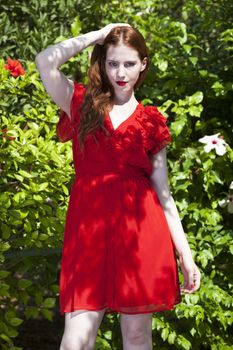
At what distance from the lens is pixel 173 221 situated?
12.3 feet

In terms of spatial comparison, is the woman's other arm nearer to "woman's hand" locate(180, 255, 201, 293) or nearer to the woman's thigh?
"woman's hand" locate(180, 255, 201, 293)

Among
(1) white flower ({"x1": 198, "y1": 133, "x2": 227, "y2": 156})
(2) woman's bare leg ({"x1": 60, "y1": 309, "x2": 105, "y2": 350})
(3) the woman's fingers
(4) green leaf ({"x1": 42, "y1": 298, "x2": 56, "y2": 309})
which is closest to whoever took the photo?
(2) woman's bare leg ({"x1": 60, "y1": 309, "x2": 105, "y2": 350})

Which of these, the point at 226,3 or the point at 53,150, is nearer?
the point at 53,150

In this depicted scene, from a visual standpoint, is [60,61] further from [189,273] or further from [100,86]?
[189,273]

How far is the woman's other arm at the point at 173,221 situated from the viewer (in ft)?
12.2

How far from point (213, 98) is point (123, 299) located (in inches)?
104

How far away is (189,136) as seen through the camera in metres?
5.92

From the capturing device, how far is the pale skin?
3.67 m

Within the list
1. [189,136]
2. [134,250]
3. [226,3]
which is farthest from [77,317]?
[226,3]

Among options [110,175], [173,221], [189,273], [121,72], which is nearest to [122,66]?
[121,72]

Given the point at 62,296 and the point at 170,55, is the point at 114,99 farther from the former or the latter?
the point at 170,55

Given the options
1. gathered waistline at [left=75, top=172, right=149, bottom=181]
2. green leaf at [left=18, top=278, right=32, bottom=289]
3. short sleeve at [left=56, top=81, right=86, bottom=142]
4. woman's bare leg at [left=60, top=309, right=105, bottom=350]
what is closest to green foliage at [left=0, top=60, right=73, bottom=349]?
green leaf at [left=18, top=278, right=32, bottom=289]

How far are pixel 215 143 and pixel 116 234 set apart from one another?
1990 mm

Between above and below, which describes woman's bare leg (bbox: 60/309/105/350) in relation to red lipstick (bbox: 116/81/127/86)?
below
